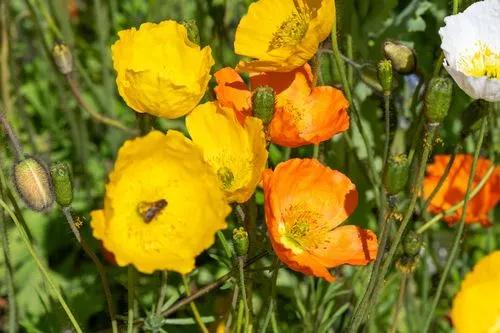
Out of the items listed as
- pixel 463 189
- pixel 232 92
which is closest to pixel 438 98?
pixel 232 92

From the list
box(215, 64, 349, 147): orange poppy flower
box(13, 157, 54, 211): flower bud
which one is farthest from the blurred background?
box(13, 157, 54, 211): flower bud

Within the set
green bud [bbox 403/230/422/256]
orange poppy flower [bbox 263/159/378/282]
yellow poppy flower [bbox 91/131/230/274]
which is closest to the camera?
yellow poppy flower [bbox 91/131/230/274]

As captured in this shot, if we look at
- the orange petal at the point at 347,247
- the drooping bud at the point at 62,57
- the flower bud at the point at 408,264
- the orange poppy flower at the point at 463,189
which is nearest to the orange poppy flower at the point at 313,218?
the orange petal at the point at 347,247

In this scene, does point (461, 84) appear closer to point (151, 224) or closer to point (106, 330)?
point (151, 224)

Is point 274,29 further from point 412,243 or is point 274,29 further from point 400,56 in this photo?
point 412,243

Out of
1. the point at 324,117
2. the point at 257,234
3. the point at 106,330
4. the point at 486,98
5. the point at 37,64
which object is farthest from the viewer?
the point at 37,64

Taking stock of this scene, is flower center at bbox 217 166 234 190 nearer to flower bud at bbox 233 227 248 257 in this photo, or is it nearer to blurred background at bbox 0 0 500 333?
flower bud at bbox 233 227 248 257

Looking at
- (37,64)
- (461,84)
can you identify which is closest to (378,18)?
(461,84)
